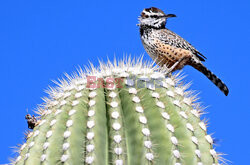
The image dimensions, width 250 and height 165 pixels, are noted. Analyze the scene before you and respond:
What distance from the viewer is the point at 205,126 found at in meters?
2.57

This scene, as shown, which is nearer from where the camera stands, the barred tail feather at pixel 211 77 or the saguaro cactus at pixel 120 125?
the saguaro cactus at pixel 120 125

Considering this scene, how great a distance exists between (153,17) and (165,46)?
65cm

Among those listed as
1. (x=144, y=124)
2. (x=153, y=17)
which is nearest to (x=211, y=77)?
(x=153, y=17)

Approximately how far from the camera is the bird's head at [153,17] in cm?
493

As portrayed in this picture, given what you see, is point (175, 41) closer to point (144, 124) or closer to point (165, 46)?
point (165, 46)

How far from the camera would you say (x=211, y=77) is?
460cm

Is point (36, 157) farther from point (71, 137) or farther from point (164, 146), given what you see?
point (164, 146)

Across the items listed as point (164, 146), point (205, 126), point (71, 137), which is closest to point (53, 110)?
point (71, 137)

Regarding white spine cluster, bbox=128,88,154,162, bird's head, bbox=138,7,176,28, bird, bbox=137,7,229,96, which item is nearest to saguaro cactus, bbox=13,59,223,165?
white spine cluster, bbox=128,88,154,162

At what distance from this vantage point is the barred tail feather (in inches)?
169

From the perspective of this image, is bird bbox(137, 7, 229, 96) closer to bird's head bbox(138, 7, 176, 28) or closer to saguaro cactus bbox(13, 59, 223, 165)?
bird's head bbox(138, 7, 176, 28)

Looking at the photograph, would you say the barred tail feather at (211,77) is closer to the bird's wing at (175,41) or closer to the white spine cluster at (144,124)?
the bird's wing at (175,41)

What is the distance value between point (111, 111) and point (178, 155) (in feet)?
1.65

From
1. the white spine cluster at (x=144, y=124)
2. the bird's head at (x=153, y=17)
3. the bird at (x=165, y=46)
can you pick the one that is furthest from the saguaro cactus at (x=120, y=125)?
the bird's head at (x=153, y=17)
